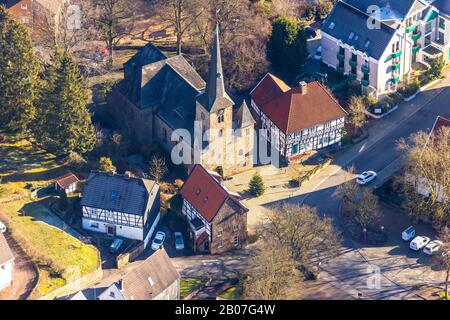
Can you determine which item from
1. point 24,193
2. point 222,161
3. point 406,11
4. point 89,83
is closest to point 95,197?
point 24,193

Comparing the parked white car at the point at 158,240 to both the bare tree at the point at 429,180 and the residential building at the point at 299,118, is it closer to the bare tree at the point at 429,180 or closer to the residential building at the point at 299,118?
the residential building at the point at 299,118

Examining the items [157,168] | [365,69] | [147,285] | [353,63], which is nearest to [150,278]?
[147,285]

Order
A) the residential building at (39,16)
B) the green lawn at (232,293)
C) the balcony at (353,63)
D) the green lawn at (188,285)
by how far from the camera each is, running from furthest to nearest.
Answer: the residential building at (39,16)
the balcony at (353,63)
the green lawn at (188,285)
the green lawn at (232,293)

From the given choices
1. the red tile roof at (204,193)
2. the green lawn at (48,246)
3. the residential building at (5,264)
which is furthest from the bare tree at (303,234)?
Answer: the residential building at (5,264)

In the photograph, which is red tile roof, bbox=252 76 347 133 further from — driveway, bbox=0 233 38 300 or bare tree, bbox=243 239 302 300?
driveway, bbox=0 233 38 300

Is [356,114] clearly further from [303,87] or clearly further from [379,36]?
[379,36]

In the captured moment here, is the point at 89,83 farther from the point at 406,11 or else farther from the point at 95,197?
the point at 406,11
